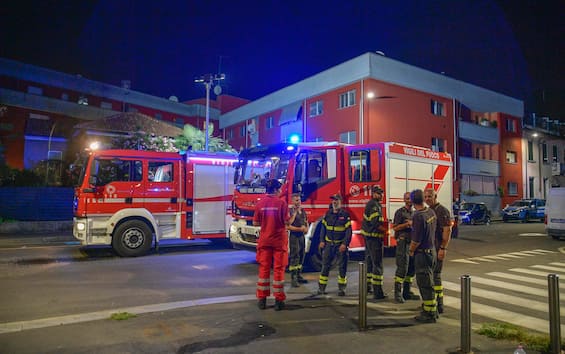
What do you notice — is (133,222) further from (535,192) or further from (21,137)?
(535,192)

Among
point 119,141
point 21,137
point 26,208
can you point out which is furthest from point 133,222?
point 21,137

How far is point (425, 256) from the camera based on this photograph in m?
5.66

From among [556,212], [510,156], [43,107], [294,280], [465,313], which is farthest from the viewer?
[510,156]

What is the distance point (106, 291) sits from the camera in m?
7.27

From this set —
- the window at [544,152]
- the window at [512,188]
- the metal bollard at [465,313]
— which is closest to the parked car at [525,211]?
the window at [512,188]

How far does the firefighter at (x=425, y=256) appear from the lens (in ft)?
18.3

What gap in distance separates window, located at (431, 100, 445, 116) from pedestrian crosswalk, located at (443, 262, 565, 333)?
22.0 m

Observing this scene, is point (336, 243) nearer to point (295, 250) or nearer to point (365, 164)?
point (295, 250)

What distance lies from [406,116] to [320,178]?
2033 centimetres

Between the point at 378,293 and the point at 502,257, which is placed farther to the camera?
the point at 502,257

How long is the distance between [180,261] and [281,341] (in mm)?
6439

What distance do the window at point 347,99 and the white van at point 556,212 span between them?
1377 cm

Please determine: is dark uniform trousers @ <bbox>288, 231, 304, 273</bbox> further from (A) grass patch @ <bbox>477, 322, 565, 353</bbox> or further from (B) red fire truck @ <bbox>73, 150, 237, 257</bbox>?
(B) red fire truck @ <bbox>73, 150, 237, 257</bbox>

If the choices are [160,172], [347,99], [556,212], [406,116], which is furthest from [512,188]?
[160,172]
